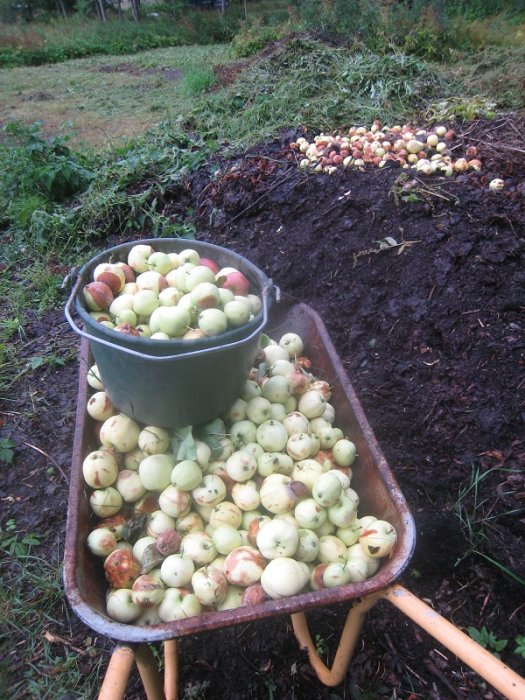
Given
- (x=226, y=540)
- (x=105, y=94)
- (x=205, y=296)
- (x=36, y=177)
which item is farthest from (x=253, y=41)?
(x=226, y=540)

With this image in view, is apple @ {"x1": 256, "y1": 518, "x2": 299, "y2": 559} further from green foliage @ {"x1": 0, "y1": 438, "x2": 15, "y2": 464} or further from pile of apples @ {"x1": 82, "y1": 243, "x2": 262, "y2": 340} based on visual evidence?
green foliage @ {"x1": 0, "y1": 438, "x2": 15, "y2": 464}

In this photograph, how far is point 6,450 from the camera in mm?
2877

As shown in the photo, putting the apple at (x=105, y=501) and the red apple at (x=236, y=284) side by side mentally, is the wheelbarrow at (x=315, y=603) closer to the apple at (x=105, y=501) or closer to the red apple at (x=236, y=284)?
the apple at (x=105, y=501)

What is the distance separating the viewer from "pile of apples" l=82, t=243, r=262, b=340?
1.70 meters

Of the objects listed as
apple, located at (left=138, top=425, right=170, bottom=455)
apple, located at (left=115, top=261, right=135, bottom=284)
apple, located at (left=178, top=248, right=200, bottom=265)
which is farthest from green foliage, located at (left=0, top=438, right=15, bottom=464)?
apple, located at (left=178, top=248, right=200, bottom=265)

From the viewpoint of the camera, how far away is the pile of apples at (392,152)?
392cm

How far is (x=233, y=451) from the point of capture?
6.36ft

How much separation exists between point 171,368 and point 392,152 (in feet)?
11.8

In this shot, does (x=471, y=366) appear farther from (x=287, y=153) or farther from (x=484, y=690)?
(x=287, y=153)

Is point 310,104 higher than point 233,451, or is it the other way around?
point 310,104

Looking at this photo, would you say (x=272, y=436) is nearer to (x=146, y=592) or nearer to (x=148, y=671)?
(x=146, y=592)

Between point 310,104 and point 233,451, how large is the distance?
5.19 m

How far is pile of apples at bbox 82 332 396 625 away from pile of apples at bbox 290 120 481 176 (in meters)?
2.80

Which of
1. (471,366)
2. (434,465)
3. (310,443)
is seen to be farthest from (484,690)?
(471,366)
